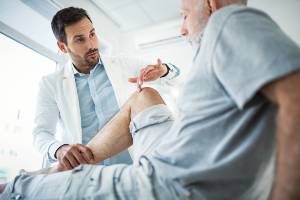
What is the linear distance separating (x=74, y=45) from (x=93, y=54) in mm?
154

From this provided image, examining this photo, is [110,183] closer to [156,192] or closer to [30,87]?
[156,192]

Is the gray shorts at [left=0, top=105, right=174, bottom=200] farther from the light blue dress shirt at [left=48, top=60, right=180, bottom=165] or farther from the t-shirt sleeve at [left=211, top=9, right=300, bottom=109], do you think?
the light blue dress shirt at [left=48, top=60, right=180, bottom=165]

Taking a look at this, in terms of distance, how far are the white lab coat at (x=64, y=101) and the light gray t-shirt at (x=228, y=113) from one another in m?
1.08

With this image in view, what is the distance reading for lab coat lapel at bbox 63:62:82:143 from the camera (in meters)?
1.60

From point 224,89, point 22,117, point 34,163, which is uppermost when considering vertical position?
point 224,89

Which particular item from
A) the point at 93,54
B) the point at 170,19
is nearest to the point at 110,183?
the point at 93,54

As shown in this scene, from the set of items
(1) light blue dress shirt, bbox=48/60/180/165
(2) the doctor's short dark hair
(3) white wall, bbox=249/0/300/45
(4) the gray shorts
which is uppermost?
(2) the doctor's short dark hair

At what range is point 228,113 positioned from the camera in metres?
0.54

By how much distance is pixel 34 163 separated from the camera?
2553 mm

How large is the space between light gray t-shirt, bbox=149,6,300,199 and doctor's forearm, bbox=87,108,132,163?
0.42m

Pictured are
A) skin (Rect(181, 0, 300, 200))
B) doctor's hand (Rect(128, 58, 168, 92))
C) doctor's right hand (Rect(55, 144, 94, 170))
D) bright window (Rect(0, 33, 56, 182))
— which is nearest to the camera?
skin (Rect(181, 0, 300, 200))

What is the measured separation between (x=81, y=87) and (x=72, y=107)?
0.18 m

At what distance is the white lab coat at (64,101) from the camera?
5.40 feet

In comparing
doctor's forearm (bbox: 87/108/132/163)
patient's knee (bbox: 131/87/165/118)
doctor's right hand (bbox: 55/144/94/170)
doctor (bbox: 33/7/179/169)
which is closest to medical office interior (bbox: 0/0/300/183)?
doctor (bbox: 33/7/179/169)
